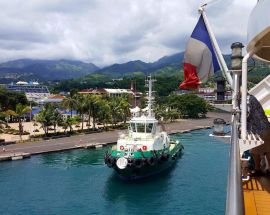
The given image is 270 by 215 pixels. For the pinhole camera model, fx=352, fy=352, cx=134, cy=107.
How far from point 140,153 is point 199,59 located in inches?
880

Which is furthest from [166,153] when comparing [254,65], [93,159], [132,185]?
[254,65]

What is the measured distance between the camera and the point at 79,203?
24703 mm

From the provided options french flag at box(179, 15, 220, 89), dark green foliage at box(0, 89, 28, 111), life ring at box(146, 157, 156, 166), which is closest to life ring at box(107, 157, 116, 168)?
life ring at box(146, 157, 156, 166)

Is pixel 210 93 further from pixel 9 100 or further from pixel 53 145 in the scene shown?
pixel 9 100

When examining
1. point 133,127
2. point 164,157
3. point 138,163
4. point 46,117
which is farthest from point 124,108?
point 138,163

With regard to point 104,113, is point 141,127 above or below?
below

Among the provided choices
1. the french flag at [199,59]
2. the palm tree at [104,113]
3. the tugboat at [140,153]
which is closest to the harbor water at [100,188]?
the tugboat at [140,153]

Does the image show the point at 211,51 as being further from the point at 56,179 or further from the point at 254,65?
the point at 56,179

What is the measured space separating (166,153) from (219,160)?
29.3 feet

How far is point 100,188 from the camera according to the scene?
28688mm

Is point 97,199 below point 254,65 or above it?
below

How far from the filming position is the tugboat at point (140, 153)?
30.3 metres

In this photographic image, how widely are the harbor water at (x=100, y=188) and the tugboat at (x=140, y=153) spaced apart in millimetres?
950

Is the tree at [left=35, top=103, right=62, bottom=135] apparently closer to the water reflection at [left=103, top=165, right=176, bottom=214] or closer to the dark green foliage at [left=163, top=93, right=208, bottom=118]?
the water reflection at [left=103, top=165, right=176, bottom=214]
